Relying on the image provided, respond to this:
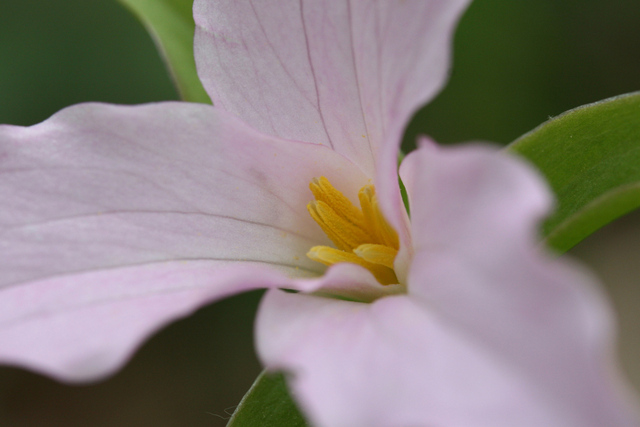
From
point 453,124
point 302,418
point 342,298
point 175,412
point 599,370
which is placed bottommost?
point 175,412

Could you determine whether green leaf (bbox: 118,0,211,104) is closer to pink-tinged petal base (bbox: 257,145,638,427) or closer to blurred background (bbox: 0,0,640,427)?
pink-tinged petal base (bbox: 257,145,638,427)

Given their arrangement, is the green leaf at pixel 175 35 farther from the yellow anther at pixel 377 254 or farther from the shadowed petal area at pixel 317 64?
the yellow anther at pixel 377 254

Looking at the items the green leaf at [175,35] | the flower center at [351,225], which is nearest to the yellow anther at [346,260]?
the flower center at [351,225]

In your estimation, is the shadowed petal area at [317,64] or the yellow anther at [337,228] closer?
the shadowed petal area at [317,64]

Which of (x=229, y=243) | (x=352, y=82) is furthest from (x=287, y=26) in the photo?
(x=229, y=243)

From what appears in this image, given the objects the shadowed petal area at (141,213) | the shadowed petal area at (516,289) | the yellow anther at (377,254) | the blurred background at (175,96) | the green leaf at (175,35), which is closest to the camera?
the shadowed petal area at (516,289)

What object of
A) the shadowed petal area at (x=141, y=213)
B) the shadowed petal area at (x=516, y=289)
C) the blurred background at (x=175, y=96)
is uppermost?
the shadowed petal area at (x=516, y=289)

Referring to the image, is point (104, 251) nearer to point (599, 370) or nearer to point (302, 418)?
point (302, 418)

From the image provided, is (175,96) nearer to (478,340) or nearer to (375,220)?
(375,220)
